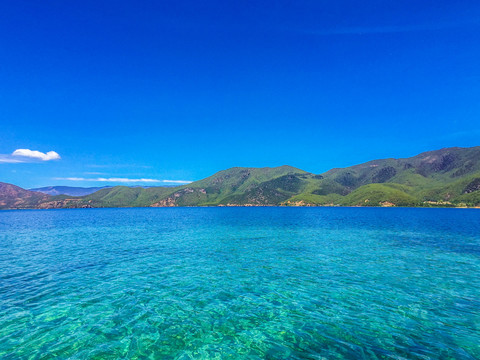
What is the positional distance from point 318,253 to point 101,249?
148 feet

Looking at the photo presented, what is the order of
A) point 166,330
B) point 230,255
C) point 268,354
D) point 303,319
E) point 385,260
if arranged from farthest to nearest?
point 230,255 → point 385,260 → point 303,319 → point 166,330 → point 268,354

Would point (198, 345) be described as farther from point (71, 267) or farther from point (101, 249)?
point (101, 249)

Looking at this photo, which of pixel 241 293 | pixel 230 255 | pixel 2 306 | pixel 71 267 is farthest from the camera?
pixel 230 255

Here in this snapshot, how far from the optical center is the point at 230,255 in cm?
4572

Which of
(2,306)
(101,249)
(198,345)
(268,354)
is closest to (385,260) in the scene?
(268,354)

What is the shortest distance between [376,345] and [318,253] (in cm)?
3116

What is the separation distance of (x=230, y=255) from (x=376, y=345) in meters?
32.0

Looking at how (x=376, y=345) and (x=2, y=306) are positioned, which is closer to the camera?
(x=376, y=345)

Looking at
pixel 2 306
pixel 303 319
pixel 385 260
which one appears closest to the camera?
pixel 303 319

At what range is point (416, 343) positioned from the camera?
15859 mm

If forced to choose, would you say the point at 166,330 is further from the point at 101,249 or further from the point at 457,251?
the point at 457,251

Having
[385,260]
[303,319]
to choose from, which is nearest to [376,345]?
[303,319]

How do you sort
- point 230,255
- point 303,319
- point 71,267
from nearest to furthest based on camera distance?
point 303,319
point 71,267
point 230,255

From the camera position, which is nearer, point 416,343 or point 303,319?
point 416,343
